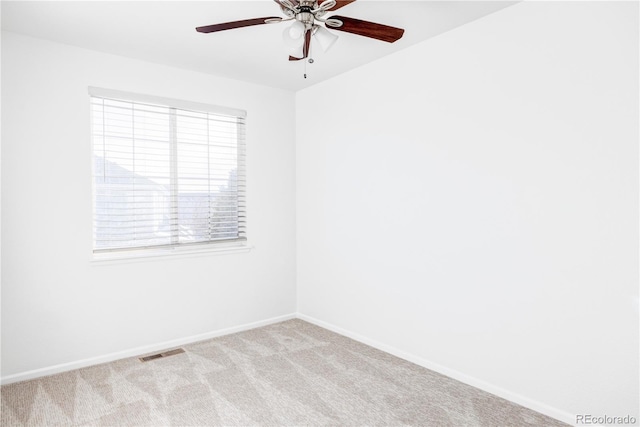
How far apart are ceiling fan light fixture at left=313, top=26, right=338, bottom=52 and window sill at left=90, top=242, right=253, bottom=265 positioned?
231cm

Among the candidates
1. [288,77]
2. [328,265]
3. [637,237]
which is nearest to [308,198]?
[328,265]

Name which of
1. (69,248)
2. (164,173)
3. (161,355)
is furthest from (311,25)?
(161,355)

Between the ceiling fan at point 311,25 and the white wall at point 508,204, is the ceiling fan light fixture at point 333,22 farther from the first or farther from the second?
the white wall at point 508,204

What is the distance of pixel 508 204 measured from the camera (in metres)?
2.57

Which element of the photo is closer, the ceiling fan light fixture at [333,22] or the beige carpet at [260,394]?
the ceiling fan light fixture at [333,22]

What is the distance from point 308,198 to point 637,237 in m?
2.89

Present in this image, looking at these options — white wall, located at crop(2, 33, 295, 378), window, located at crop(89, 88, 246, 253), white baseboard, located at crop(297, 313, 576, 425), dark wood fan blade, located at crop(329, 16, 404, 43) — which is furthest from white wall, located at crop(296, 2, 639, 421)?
white wall, located at crop(2, 33, 295, 378)

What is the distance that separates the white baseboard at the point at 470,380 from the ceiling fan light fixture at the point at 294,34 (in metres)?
2.50

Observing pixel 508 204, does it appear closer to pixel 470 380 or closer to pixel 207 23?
pixel 470 380

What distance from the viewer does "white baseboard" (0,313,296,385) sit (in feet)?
9.57

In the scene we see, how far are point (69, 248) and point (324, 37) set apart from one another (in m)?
2.52

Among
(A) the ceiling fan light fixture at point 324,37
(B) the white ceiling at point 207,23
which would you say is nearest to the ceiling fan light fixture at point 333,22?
(A) the ceiling fan light fixture at point 324,37

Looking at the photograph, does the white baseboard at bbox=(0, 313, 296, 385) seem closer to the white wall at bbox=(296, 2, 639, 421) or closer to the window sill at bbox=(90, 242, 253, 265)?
the window sill at bbox=(90, 242, 253, 265)

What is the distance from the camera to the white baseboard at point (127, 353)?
9.57 ft
